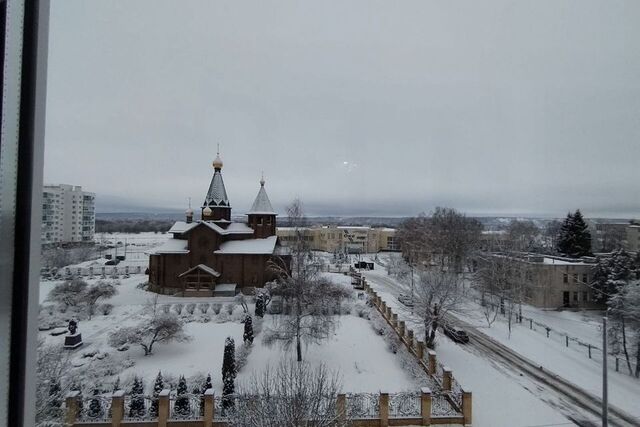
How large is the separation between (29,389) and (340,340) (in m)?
4.66

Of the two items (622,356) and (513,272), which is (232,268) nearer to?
(513,272)

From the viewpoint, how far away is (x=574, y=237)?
1.97 m

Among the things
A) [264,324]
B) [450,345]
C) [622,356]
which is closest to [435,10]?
[622,356]

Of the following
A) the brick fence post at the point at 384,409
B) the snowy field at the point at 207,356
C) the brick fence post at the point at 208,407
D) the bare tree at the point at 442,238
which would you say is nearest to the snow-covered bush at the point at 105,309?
the snowy field at the point at 207,356

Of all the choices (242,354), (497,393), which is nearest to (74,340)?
(242,354)

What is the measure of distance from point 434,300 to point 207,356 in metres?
3.55

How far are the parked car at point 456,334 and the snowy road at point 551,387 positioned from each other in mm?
121

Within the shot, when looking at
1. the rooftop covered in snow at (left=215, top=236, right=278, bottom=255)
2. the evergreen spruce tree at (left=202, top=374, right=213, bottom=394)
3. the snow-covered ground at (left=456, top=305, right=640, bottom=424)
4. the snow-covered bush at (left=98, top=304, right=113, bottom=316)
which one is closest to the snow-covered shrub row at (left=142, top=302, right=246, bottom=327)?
the snow-covered bush at (left=98, top=304, right=113, bottom=316)

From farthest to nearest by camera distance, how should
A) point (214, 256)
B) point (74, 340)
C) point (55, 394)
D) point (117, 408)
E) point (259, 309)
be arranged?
1. point (214, 256)
2. point (259, 309)
3. point (74, 340)
4. point (117, 408)
5. point (55, 394)

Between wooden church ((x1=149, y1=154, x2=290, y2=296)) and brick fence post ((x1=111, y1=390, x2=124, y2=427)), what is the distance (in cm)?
498

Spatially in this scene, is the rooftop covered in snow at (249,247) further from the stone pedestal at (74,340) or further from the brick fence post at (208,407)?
the brick fence post at (208,407)

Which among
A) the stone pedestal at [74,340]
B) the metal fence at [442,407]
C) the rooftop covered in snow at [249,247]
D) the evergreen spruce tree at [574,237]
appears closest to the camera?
the evergreen spruce tree at [574,237]

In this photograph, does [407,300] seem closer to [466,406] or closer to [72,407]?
[466,406]

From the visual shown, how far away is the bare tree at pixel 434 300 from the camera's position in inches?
200
